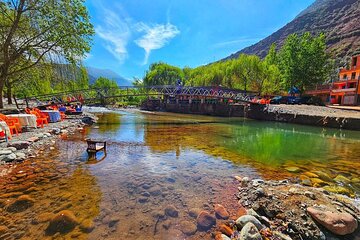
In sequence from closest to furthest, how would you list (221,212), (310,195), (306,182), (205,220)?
(205,220) → (221,212) → (310,195) → (306,182)

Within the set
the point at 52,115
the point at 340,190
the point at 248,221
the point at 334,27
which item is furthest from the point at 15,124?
the point at 334,27

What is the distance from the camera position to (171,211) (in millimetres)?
4629

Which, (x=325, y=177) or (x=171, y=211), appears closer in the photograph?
(x=171, y=211)

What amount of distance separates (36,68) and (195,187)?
18709 mm

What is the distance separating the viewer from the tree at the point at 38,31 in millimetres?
14195

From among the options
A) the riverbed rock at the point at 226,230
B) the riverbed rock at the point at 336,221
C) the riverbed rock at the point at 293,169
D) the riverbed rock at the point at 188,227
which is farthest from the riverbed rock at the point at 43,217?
the riverbed rock at the point at 293,169

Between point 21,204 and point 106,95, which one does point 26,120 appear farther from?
point 106,95

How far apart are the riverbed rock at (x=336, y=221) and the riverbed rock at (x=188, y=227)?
2.49m

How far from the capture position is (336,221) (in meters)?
3.78

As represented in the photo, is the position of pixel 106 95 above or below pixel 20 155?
above

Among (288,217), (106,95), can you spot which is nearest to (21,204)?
(288,217)

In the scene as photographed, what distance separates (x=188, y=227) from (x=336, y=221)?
2902mm

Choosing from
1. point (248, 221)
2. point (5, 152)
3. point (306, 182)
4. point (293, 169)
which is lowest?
point (293, 169)

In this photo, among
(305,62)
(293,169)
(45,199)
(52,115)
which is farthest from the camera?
(305,62)
